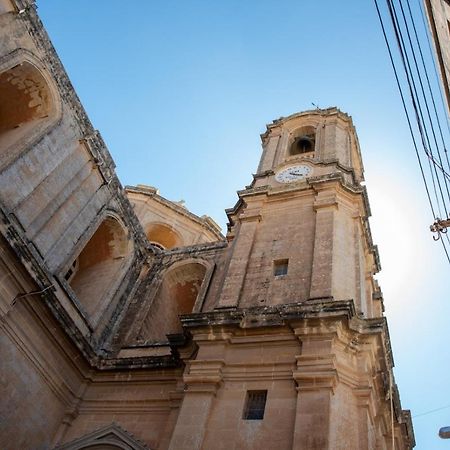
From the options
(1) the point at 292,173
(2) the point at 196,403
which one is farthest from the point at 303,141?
(2) the point at 196,403

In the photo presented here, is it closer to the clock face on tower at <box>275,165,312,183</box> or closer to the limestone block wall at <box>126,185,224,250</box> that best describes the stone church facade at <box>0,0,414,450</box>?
the clock face on tower at <box>275,165,312,183</box>

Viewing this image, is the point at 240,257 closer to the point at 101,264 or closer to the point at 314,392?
the point at 314,392

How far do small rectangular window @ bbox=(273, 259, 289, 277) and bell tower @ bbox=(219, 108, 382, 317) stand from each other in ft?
0.08

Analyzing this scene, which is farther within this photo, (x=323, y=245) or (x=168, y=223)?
(x=168, y=223)

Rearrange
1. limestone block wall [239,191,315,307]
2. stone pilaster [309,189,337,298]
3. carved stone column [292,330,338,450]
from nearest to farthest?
1. carved stone column [292,330,338,450]
2. stone pilaster [309,189,337,298]
3. limestone block wall [239,191,315,307]

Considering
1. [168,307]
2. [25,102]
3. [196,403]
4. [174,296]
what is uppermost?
[25,102]

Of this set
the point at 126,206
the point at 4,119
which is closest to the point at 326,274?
the point at 126,206

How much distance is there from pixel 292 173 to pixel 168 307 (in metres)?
5.95

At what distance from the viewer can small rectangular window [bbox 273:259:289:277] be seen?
41.5ft

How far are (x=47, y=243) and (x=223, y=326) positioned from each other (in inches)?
203

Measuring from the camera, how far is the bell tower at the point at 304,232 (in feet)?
39.1

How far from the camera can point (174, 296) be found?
1711 centimetres

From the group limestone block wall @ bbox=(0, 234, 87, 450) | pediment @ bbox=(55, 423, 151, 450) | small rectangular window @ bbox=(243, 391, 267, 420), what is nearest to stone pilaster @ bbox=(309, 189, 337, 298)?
small rectangular window @ bbox=(243, 391, 267, 420)

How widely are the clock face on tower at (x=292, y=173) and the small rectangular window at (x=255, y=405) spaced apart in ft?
27.0
